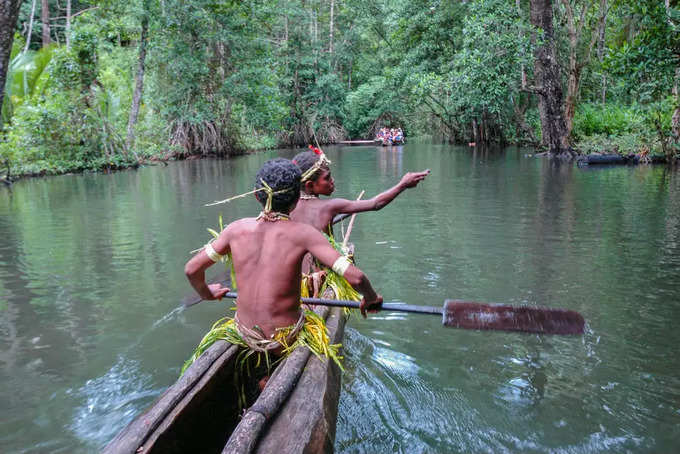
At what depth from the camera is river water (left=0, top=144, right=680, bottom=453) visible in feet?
9.41

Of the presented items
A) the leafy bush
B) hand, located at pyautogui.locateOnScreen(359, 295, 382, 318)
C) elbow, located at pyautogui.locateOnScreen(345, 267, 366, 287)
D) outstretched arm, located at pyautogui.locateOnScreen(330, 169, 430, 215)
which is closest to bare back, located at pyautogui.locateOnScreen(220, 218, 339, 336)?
elbow, located at pyautogui.locateOnScreen(345, 267, 366, 287)

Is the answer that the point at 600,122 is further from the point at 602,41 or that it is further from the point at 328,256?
the point at 328,256

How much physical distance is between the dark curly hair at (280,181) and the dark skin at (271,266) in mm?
94

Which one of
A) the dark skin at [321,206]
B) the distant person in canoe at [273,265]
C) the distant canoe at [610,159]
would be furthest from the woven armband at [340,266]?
the distant canoe at [610,159]

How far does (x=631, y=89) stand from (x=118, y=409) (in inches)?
235

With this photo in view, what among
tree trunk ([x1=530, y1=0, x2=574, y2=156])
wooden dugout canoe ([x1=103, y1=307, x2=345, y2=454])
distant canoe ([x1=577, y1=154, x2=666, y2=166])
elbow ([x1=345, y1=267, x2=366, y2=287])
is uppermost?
tree trunk ([x1=530, y1=0, x2=574, y2=156])

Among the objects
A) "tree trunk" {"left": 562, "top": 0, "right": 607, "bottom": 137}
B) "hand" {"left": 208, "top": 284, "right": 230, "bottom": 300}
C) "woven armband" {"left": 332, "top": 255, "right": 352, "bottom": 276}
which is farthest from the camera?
"tree trunk" {"left": 562, "top": 0, "right": 607, "bottom": 137}

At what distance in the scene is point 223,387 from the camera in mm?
2543

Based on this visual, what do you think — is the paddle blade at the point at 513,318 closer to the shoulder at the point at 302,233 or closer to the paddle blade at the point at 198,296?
the shoulder at the point at 302,233

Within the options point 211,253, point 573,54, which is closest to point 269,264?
point 211,253

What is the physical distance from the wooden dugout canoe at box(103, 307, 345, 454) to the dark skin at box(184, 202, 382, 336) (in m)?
0.21

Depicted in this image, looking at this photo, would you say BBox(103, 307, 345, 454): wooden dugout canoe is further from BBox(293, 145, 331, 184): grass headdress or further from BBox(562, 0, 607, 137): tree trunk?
BBox(562, 0, 607, 137): tree trunk

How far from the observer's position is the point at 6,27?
3.31m

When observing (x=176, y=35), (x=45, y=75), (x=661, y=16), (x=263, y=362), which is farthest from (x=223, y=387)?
(x=176, y=35)
